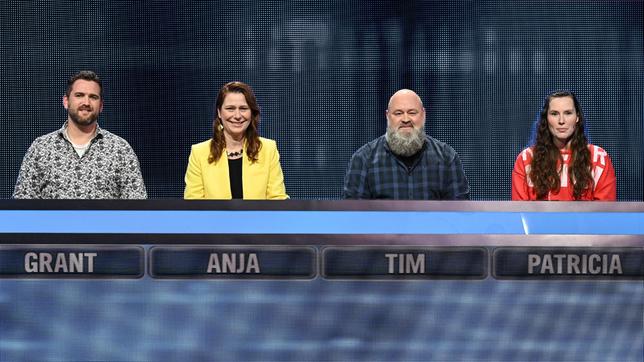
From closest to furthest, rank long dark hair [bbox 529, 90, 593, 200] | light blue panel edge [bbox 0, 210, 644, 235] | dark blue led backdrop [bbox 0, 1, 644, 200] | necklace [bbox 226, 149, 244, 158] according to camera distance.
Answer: light blue panel edge [bbox 0, 210, 644, 235], long dark hair [bbox 529, 90, 593, 200], necklace [bbox 226, 149, 244, 158], dark blue led backdrop [bbox 0, 1, 644, 200]

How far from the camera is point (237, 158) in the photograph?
3.08 m

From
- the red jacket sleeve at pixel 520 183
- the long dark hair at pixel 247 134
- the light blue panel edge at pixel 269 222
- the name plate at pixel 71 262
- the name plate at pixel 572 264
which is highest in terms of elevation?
the long dark hair at pixel 247 134

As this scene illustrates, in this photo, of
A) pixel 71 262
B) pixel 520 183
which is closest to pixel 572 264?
pixel 520 183

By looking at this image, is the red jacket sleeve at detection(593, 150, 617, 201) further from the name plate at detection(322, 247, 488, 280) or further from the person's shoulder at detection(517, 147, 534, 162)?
the name plate at detection(322, 247, 488, 280)

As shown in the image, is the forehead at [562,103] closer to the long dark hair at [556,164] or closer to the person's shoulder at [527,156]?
the long dark hair at [556,164]

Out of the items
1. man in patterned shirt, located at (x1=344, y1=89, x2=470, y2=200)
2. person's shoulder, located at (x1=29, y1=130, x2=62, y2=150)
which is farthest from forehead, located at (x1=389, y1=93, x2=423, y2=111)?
person's shoulder, located at (x1=29, y1=130, x2=62, y2=150)

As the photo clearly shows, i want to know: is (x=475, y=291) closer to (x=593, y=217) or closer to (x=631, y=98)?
(x=593, y=217)

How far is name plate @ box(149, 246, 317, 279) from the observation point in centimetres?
216

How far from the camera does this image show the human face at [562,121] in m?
2.97

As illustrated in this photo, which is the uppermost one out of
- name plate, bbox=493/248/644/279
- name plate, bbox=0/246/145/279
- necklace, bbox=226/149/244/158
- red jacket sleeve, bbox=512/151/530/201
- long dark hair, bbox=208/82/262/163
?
long dark hair, bbox=208/82/262/163

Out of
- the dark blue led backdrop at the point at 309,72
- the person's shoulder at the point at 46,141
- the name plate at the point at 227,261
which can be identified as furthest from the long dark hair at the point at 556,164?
the dark blue led backdrop at the point at 309,72

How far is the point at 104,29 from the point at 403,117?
294 cm

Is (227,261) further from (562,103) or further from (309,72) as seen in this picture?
(309,72)

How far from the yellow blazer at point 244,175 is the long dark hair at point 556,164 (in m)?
0.81
